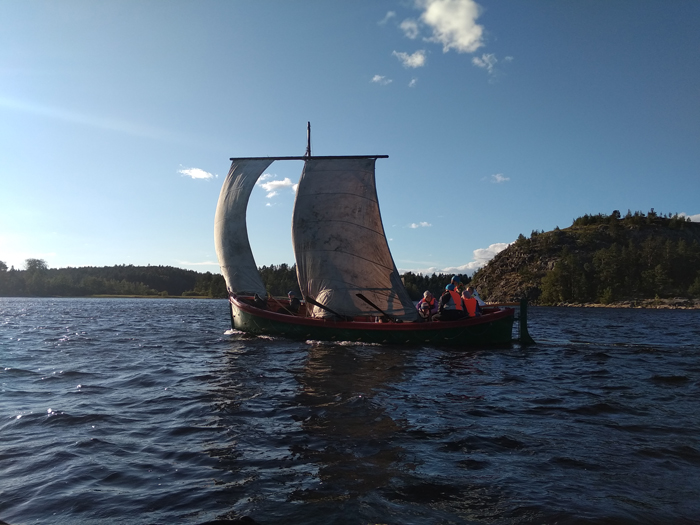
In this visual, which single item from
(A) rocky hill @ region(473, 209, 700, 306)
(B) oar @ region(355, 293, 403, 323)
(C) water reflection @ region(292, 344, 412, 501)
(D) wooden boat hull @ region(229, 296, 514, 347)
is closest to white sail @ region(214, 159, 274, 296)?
(D) wooden boat hull @ region(229, 296, 514, 347)

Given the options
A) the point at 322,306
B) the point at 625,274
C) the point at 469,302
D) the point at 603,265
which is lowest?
the point at 322,306

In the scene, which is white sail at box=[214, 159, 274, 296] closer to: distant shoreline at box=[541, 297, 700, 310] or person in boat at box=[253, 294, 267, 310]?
person in boat at box=[253, 294, 267, 310]

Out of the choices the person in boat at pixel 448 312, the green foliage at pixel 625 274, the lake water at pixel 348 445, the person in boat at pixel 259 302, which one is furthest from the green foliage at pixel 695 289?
the person in boat at pixel 259 302

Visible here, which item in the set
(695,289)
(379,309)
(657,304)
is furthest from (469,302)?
(695,289)

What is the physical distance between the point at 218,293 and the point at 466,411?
643ft

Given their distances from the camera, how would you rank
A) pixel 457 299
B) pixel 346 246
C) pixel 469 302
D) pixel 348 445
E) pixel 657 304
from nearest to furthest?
pixel 348 445
pixel 457 299
pixel 469 302
pixel 346 246
pixel 657 304

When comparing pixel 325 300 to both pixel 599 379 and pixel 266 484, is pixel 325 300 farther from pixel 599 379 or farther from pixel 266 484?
pixel 266 484

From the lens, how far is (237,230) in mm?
31875

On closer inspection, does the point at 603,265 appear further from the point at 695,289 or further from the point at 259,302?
the point at 259,302

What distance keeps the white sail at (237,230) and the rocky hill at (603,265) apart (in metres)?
77.1

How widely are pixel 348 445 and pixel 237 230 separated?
25.3m

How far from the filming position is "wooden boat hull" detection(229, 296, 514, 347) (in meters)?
23.7

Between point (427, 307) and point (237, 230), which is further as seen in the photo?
point (237, 230)

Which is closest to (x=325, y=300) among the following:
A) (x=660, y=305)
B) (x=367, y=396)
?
(x=367, y=396)
